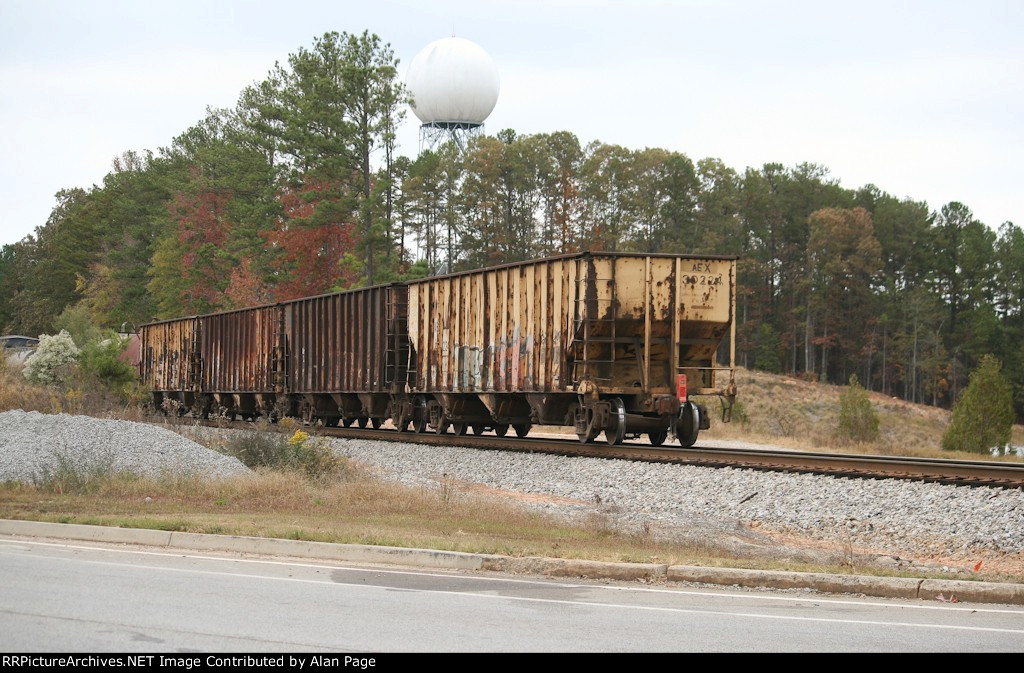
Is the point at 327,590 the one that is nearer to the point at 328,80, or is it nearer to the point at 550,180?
the point at 328,80

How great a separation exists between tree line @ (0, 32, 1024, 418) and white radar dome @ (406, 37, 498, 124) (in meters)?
3.41

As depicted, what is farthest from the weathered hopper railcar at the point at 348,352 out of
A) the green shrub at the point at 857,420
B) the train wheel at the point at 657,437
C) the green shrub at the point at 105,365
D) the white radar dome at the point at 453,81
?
the white radar dome at the point at 453,81

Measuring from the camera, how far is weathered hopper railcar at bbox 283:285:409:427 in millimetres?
27125

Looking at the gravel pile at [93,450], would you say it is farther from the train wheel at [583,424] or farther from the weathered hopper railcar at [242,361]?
the weathered hopper railcar at [242,361]

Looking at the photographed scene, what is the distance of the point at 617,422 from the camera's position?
20.8 m

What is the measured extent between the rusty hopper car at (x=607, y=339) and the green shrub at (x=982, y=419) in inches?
736

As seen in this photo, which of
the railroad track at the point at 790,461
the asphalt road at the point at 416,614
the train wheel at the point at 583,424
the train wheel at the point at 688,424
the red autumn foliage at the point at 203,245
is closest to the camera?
the asphalt road at the point at 416,614

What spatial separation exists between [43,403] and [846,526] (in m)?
23.2

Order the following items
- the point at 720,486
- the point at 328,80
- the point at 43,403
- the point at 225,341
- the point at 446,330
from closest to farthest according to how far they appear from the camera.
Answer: the point at 720,486 → the point at 446,330 → the point at 43,403 → the point at 225,341 → the point at 328,80

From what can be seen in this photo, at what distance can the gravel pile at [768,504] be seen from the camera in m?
13.6

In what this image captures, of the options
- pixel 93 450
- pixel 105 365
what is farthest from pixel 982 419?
pixel 105 365

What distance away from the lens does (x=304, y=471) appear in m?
18.8

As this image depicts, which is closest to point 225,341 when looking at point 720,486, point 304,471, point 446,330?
point 446,330

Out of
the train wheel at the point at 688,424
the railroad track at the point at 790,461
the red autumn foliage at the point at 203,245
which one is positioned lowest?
the railroad track at the point at 790,461
